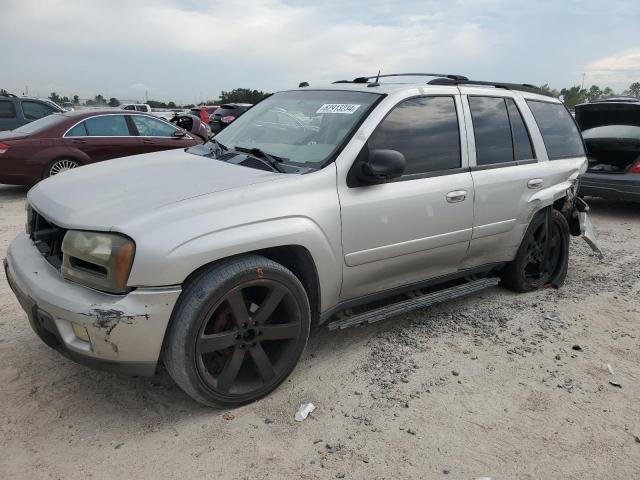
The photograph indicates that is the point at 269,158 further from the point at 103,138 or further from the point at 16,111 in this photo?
the point at 16,111

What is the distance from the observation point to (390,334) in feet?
12.3

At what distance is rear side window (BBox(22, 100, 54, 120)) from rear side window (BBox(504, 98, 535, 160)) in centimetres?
1024

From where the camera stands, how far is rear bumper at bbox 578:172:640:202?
7312 mm

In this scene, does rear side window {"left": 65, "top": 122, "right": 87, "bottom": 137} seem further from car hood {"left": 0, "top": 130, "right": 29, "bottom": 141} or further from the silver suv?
the silver suv

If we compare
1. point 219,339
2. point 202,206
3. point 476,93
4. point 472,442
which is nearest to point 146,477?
point 219,339

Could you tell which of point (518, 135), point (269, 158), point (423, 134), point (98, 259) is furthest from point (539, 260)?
point (98, 259)

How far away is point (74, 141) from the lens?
8.18 meters

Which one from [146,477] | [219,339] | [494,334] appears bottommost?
[494,334]

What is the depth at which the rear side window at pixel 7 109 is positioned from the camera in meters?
10.7

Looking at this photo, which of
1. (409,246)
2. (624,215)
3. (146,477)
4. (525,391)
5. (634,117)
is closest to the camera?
(146,477)

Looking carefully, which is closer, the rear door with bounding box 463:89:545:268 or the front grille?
the front grille

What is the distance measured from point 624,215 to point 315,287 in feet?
22.3

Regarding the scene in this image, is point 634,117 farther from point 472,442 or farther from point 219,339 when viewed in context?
point 219,339

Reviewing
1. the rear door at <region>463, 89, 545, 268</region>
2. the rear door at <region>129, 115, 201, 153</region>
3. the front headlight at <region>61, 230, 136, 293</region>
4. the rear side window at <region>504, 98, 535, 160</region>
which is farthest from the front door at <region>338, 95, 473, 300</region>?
the rear door at <region>129, 115, 201, 153</region>
